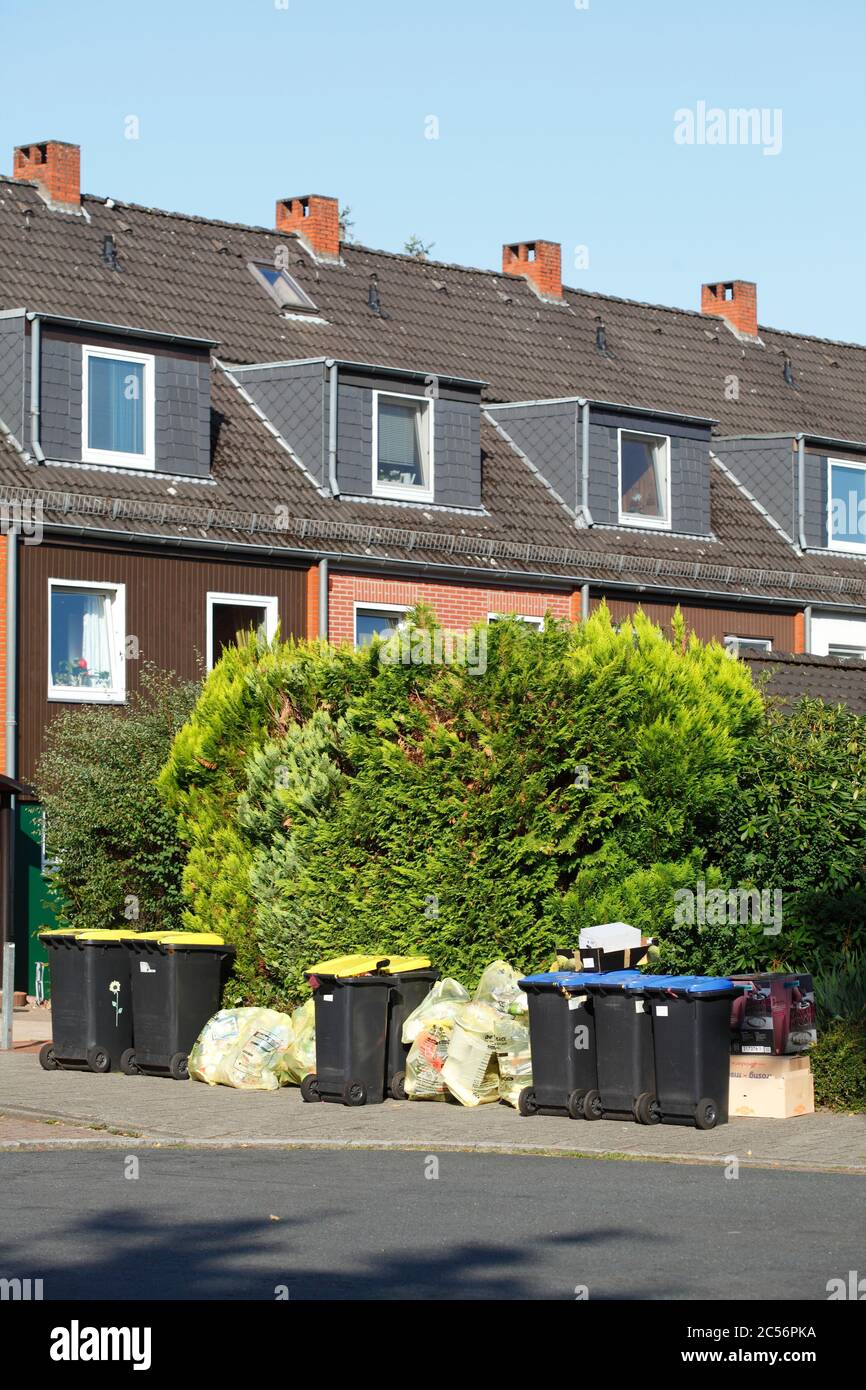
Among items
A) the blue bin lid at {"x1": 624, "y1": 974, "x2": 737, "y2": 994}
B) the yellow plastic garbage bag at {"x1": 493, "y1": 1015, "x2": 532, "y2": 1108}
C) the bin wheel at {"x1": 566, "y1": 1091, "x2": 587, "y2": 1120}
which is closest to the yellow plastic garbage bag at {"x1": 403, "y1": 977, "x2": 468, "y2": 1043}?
the yellow plastic garbage bag at {"x1": 493, "y1": 1015, "x2": 532, "y2": 1108}

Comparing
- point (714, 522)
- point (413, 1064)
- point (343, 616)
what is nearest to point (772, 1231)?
point (413, 1064)

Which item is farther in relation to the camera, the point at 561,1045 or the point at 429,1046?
the point at 429,1046

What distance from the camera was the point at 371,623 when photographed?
2814 centimetres

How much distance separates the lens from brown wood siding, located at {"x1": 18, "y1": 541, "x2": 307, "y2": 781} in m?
24.4

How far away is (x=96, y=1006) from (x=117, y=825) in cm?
458

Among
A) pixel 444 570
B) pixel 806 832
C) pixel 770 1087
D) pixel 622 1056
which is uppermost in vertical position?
pixel 444 570

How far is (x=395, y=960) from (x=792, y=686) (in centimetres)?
598

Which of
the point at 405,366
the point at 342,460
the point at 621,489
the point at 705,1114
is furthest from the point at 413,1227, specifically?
the point at 621,489

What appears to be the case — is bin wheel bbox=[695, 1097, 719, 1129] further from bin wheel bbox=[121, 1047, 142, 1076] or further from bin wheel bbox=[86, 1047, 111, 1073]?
bin wheel bbox=[86, 1047, 111, 1073]

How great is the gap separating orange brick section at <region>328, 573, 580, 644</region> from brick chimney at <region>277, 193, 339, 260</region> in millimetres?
7542

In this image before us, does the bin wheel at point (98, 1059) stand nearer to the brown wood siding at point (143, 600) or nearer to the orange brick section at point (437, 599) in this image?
the brown wood siding at point (143, 600)

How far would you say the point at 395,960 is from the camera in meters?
15.9

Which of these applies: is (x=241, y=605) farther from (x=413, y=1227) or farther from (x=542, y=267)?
(x=413, y=1227)

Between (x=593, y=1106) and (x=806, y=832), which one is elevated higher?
(x=806, y=832)
